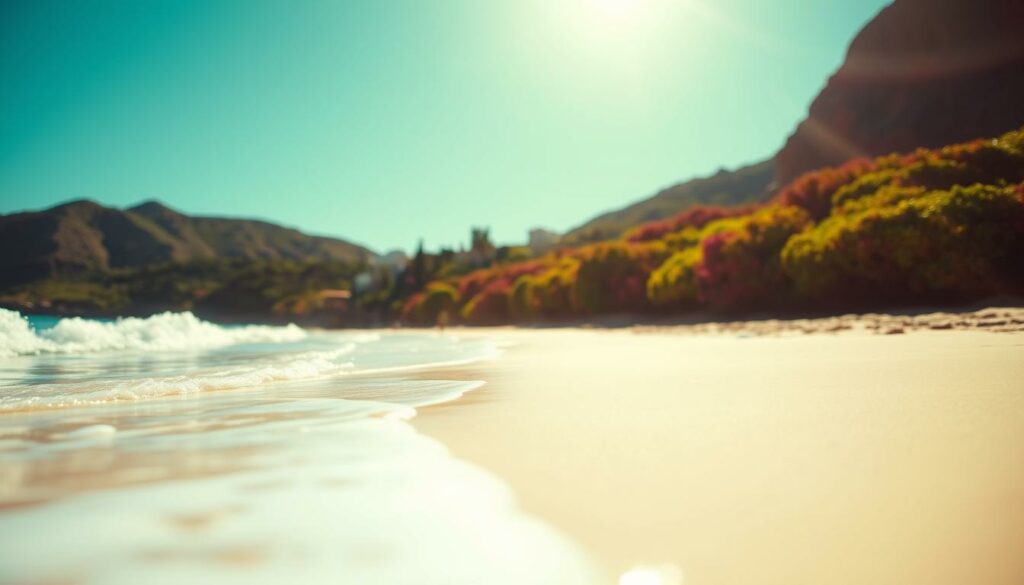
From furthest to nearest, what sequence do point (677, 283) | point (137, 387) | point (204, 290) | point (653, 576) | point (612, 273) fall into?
point (204, 290), point (612, 273), point (677, 283), point (137, 387), point (653, 576)

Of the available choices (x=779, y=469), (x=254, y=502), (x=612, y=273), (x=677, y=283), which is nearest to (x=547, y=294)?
(x=612, y=273)

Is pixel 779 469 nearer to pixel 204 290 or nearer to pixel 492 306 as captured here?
pixel 492 306

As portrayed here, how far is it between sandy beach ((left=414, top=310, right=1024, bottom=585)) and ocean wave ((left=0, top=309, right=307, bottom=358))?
1300cm

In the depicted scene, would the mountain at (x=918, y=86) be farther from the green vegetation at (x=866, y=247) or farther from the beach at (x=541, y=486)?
the beach at (x=541, y=486)

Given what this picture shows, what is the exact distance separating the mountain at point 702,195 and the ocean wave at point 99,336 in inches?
4309

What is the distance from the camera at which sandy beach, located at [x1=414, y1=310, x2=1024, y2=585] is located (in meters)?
1.67

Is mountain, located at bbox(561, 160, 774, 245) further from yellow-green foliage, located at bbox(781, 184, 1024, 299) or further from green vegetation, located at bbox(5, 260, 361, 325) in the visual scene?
yellow-green foliage, located at bbox(781, 184, 1024, 299)

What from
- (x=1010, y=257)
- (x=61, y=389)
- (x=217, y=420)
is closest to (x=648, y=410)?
(x=217, y=420)

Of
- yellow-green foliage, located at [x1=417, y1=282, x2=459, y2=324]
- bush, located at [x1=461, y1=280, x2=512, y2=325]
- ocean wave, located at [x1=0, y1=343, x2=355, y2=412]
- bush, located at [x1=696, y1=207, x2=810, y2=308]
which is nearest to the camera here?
ocean wave, located at [x1=0, y1=343, x2=355, y2=412]

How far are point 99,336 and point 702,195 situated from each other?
15483 centimetres

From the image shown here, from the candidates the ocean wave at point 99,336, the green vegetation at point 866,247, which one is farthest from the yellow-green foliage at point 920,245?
the ocean wave at point 99,336

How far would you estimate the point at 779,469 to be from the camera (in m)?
2.51

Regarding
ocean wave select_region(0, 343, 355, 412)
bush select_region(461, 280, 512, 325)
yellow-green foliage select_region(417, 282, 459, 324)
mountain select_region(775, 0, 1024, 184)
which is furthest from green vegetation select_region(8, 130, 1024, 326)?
mountain select_region(775, 0, 1024, 184)

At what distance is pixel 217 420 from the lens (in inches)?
175
